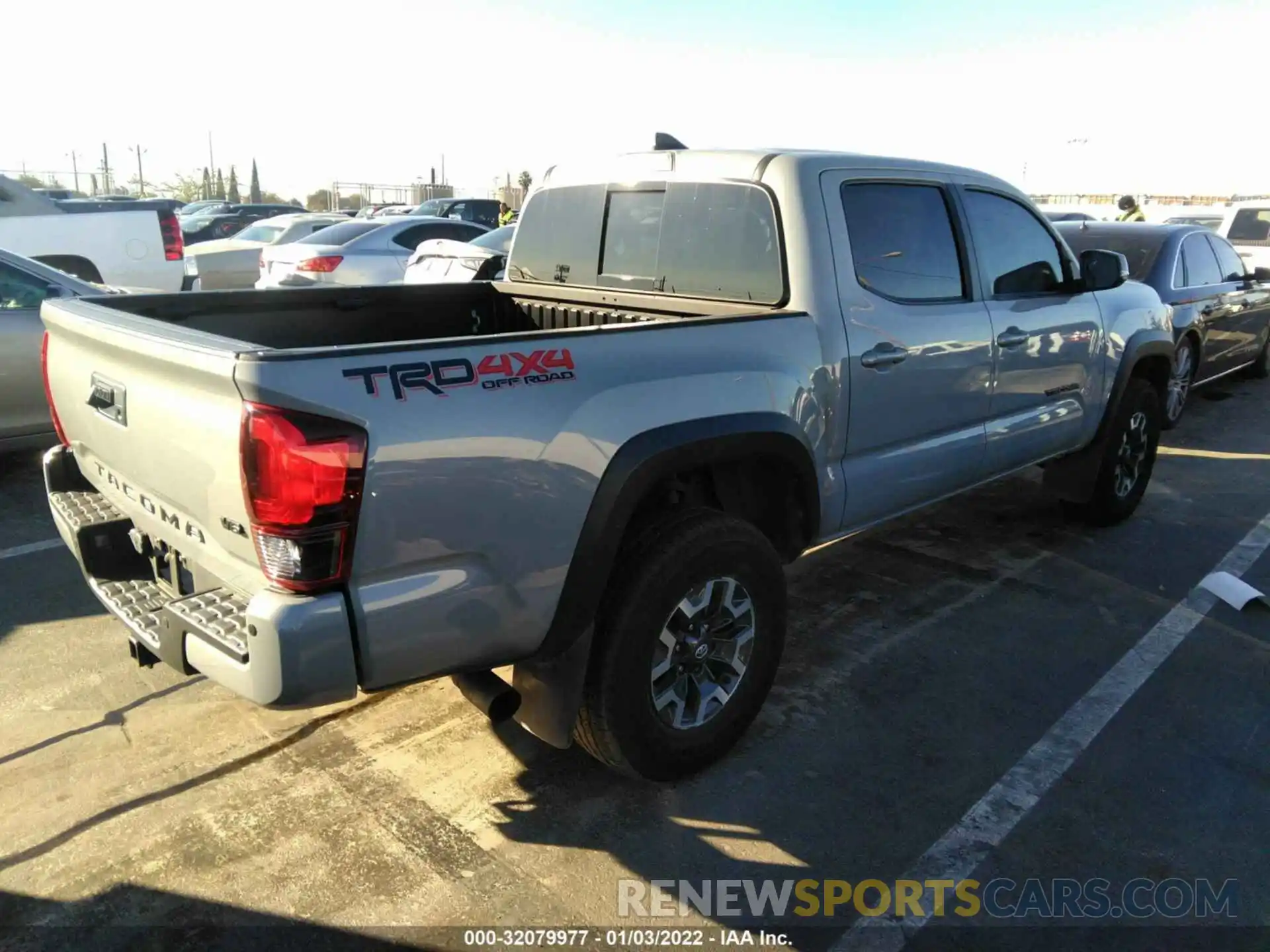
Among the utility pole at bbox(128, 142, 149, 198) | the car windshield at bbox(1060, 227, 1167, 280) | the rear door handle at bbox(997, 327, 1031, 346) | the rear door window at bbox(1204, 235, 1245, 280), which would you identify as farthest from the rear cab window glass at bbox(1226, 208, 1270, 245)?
the utility pole at bbox(128, 142, 149, 198)

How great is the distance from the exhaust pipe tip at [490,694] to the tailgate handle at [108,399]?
1190 mm

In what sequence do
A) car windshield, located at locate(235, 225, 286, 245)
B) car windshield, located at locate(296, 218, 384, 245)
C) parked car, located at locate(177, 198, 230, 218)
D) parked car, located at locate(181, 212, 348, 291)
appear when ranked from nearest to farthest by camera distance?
car windshield, located at locate(296, 218, 384, 245) < parked car, located at locate(181, 212, 348, 291) < car windshield, located at locate(235, 225, 286, 245) < parked car, located at locate(177, 198, 230, 218)

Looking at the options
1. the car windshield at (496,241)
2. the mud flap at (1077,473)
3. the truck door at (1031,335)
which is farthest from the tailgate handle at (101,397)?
the car windshield at (496,241)

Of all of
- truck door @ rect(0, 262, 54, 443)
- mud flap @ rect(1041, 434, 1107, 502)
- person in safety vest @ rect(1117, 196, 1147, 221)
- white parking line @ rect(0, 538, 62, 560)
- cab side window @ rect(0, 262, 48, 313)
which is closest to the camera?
white parking line @ rect(0, 538, 62, 560)

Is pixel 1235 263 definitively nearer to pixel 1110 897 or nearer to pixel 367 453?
pixel 1110 897

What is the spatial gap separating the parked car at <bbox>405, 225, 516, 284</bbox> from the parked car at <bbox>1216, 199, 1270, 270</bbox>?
8.98 metres

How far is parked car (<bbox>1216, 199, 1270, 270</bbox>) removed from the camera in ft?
39.7

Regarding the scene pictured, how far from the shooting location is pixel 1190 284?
804 centimetres

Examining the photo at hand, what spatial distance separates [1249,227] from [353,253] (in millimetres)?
11309

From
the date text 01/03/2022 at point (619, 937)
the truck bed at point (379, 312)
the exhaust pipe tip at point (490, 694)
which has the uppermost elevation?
the truck bed at point (379, 312)

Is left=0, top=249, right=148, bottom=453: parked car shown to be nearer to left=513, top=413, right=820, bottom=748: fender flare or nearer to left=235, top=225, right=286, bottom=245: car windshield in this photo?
left=513, top=413, right=820, bottom=748: fender flare

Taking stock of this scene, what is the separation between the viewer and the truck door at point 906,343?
11.6 ft

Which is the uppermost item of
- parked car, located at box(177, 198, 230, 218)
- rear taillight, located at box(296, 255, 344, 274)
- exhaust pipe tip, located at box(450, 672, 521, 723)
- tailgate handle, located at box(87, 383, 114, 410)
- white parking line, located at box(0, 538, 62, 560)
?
parked car, located at box(177, 198, 230, 218)

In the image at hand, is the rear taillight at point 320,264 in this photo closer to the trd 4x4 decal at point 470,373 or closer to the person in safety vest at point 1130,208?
the person in safety vest at point 1130,208
